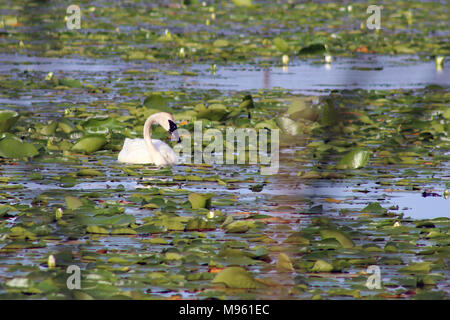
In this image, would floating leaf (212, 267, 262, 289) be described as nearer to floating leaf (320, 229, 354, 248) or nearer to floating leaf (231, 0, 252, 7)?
floating leaf (320, 229, 354, 248)

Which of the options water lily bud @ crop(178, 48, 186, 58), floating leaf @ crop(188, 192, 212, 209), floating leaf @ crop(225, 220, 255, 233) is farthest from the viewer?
water lily bud @ crop(178, 48, 186, 58)

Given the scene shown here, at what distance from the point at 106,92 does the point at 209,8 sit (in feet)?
38.8

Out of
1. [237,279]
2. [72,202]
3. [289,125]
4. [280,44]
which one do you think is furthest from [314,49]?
[237,279]

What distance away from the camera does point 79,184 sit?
28.3 feet

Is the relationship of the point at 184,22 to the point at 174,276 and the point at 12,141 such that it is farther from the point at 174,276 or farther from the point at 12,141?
the point at 174,276

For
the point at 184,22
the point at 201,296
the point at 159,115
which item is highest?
the point at 184,22

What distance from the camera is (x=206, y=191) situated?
846 cm

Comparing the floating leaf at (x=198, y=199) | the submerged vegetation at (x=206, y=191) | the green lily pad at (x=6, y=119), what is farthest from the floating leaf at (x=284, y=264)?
the green lily pad at (x=6, y=119)

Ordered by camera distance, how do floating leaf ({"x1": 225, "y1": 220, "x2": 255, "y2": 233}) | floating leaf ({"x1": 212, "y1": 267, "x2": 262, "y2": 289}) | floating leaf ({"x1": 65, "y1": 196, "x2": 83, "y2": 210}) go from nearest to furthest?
floating leaf ({"x1": 212, "y1": 267, "x2": 262, "y2": 289}), floating leaf ({"x1": 225, "y1": 220, "x2": 255, "y2": 233}), floating leaf ({"x1": 65, "y1": 196, "x2": 83, "y2": 210})

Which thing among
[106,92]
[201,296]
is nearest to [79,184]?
[201,296]

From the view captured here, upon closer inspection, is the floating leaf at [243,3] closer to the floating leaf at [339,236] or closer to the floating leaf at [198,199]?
the floating leaf at [198,199]

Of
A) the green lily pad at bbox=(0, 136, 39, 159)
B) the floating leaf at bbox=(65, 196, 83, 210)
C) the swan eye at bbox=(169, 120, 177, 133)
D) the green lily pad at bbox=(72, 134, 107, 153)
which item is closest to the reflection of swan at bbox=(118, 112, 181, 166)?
the green lily pad at bbox=(72, 134, 107, 153)

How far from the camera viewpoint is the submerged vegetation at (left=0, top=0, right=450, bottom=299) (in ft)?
18.8

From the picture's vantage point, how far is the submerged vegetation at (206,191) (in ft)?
18.8
